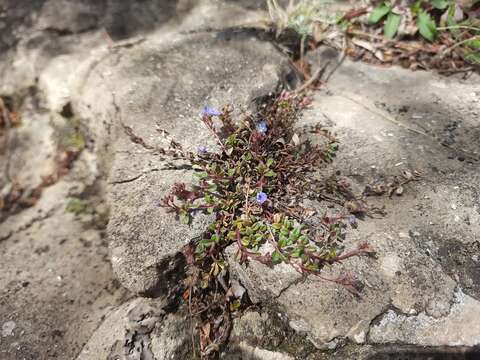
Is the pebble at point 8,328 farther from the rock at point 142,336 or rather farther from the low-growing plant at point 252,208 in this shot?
the low-growing plant at point 252,208

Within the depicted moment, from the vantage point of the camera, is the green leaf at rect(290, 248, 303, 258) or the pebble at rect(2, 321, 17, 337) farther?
the pebble at rect(2, 321, 17, 337)

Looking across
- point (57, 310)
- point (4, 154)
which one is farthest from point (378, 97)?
point (4, 154)

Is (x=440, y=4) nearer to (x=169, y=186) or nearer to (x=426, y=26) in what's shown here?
(x=426, y=26)

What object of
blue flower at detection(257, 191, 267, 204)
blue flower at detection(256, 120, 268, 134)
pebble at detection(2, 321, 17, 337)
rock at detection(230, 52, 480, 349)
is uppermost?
blue flower at detection(256, 120, 268, 134)

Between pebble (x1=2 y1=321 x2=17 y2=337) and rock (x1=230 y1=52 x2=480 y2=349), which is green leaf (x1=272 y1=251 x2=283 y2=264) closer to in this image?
rock (x1=230 y1=52 x2=480 y2=349)

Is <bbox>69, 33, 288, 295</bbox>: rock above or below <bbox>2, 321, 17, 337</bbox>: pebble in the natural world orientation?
above

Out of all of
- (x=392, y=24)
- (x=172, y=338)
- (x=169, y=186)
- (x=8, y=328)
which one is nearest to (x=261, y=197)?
(x=169, y=186)

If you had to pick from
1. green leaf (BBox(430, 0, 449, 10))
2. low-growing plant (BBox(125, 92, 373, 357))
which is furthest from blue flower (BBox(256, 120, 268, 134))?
green leaf (BBox(430, 0, 449, 10))

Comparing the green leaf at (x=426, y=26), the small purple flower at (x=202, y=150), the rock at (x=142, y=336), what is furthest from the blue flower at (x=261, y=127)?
the green leaf at (x=426, y=26)

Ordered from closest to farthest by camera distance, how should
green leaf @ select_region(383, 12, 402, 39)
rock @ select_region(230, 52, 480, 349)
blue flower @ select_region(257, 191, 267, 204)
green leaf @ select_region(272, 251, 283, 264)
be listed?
rock @ select_region(230, 52, 480, 349), green leaf @ select_region(272, 251, 283, 264), blue flower @ select_region(257, 191, 267, 204), green leaf @ select_region(383, 12, 402, 39)

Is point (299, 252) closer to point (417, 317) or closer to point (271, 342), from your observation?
point (271, 342)
